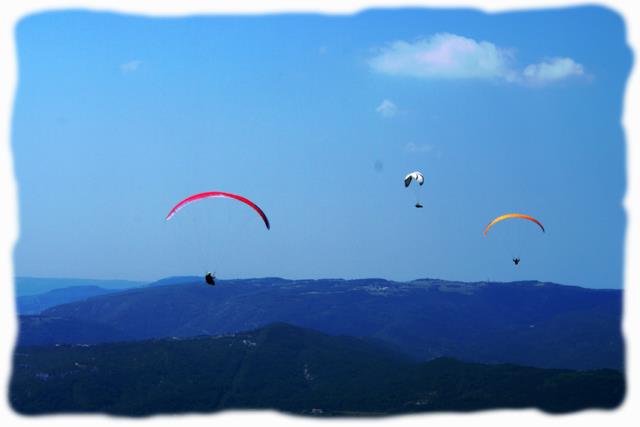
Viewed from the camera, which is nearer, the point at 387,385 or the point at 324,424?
the point at 324,424

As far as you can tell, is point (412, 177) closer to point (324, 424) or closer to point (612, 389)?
point (324, 424)

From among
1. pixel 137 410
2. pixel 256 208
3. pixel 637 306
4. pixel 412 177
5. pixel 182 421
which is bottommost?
pixel 137 410

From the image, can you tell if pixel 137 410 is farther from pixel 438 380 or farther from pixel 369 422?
pixel 369 422

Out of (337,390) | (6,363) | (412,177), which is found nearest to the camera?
(6,363)

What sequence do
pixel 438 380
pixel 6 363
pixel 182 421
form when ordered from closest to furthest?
pixel 182 421, pixel 6 363, pixel 438 380

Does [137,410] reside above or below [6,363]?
below

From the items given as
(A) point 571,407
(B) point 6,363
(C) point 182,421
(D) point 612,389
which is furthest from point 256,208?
(D) point 612,389

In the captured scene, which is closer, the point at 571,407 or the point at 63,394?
the point at 571,407

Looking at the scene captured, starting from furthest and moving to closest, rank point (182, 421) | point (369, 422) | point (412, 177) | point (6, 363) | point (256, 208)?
point (412, 177) → point (256, 208) → point (6, 363) → point (369, 422) → point (182, 421)

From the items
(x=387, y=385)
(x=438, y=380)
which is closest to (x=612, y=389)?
(x=438, y=380)
